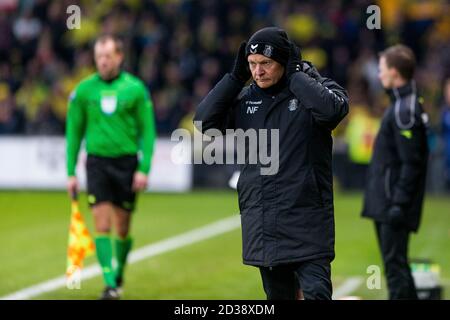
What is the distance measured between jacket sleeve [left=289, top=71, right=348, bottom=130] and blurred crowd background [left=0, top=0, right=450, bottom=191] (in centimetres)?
1722

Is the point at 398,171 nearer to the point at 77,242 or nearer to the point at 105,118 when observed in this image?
the point at 105,118

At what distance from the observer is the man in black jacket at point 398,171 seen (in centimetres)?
950

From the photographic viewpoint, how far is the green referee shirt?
1098cm

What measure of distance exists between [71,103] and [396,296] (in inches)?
146

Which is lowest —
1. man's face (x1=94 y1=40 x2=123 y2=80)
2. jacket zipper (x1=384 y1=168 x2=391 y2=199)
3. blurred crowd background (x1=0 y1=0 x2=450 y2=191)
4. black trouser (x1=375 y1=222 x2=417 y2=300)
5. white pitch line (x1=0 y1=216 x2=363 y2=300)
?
white pitch line (x1=0 y1=216 x2=363 y2=300)

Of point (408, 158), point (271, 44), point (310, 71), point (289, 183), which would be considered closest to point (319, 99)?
point (310, 71)

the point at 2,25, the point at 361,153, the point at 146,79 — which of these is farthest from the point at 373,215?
the point at 2,25

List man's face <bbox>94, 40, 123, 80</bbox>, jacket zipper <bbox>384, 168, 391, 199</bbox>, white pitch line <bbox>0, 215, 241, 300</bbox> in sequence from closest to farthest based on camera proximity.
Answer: jacket zipper <bbox>384, 168, 391, 199</bbox>, man's face <bbox>94, 40, 123, 80</bbox>, white pitch line <bbox>0, 215, 241, 300</bbox>

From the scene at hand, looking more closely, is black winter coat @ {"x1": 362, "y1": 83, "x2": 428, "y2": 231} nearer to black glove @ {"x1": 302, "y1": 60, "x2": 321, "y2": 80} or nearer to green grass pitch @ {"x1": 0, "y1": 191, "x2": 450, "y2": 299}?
green grass pitch @ {"x1": 0, "y1": 191, "x2": 450, "y2": 299}

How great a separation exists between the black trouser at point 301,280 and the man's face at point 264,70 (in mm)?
1166

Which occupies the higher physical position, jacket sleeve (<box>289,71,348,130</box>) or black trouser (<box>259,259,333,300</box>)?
jacket sleeve (<box>289,71,348,130</box>)

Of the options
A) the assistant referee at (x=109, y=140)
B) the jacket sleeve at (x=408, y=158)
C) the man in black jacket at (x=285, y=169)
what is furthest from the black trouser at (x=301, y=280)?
the assistant referee at (x=109, y=140)

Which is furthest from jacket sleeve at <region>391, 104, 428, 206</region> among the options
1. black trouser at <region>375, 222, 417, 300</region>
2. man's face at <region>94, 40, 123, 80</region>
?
man's face at <region>94, 40, 123, 80</region>

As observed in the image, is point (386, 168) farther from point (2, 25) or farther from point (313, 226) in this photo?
point (2, 25)
